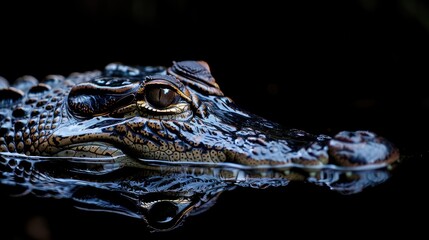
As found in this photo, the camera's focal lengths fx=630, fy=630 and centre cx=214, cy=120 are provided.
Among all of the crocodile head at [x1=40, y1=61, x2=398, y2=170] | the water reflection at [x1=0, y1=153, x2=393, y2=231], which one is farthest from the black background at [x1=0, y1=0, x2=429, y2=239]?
the water reflection at [x1=0, y1=153, x2=393, y2=231]

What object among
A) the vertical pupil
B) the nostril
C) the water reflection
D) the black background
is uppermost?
the black background

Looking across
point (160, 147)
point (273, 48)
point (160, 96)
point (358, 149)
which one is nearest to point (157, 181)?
point (160, 147)

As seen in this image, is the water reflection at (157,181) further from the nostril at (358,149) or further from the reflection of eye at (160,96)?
the reflection of eye at (160,96)

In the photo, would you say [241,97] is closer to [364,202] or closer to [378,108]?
[378,108]

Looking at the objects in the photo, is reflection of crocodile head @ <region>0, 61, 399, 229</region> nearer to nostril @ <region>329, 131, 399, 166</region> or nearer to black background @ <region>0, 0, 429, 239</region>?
nostril @ <region>329, 131, 399, 166</region>

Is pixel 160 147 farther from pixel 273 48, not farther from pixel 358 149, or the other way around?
pixel 273 48

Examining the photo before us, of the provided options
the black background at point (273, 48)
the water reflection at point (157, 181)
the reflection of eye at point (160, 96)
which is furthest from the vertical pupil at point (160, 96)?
the black background at point (273, 48)

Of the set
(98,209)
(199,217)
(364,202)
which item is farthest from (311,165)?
(98,209)
